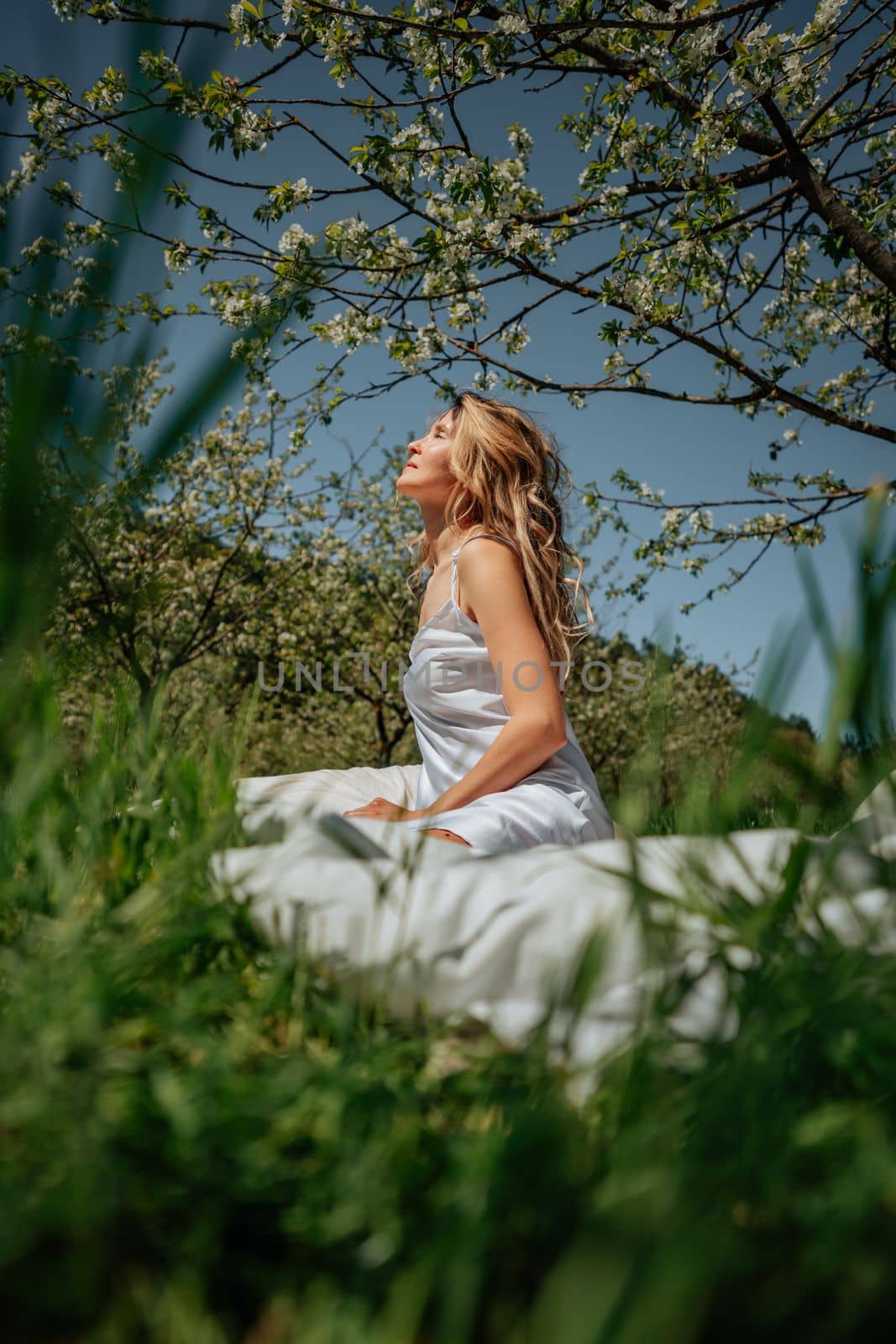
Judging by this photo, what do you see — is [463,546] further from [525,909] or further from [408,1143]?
[408,1143]

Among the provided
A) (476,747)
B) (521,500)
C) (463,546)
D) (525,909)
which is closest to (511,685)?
(476,747)

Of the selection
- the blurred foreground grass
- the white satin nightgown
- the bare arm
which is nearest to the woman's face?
the white satin nightgown

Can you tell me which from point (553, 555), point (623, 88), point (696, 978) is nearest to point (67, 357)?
point (696, 978)

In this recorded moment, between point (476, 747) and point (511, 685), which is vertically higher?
point (511, 685)

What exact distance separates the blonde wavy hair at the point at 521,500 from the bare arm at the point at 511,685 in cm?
28

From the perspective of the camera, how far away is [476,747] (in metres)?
3.35

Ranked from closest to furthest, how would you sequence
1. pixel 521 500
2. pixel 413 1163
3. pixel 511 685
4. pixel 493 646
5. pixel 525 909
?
pixel 413 1163 < pixel 525 909 < pixel 511 685 < pixel 493 646 < pixel 521 500

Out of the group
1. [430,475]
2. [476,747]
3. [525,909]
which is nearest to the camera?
[525,909]

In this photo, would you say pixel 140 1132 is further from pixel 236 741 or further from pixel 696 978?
pixel 236 741

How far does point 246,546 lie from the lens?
36.7 feet

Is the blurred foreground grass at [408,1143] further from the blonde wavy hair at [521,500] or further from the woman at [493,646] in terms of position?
the blonde wavy hair at [521,500]

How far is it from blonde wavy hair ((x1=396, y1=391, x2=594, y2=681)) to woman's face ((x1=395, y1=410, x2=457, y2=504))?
0.06m

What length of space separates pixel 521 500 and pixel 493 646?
104cm

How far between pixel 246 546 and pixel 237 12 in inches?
303
